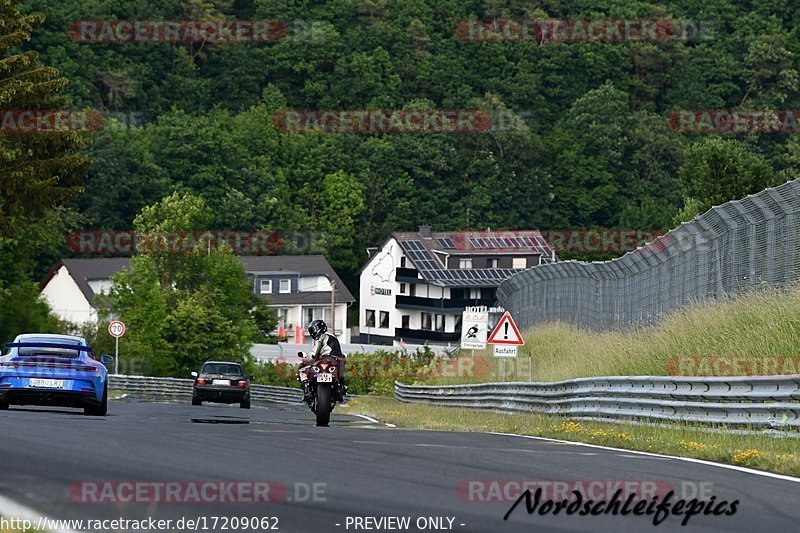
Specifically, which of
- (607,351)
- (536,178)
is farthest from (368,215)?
(607,351)

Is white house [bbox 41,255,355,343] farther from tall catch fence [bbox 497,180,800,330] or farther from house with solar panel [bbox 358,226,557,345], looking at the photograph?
tall catch fence [bbox 497,180,800,330]

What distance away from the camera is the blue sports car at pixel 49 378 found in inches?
837

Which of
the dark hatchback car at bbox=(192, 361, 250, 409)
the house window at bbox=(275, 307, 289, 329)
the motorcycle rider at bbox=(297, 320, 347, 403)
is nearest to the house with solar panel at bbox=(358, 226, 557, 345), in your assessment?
the house window at bbox=(275, 307, 289, 329)

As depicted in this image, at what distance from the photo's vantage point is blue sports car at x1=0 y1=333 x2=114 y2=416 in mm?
21250

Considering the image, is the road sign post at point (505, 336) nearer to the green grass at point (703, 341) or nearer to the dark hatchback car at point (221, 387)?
the green grass at point (703, 341)

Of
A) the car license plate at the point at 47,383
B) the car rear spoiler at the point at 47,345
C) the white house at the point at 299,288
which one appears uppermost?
the white house at the point at 299,288

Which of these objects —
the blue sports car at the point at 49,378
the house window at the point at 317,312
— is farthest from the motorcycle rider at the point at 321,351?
the house window at the point at 317,312

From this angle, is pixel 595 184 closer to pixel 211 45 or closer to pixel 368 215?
pixel 368 215

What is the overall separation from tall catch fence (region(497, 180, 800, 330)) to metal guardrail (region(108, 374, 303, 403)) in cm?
2110

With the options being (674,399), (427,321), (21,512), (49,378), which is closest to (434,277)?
(427,321)

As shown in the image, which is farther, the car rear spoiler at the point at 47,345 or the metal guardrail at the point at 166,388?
the metal guardrail at the point at 166,388

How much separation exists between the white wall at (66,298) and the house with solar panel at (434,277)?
26.7 m

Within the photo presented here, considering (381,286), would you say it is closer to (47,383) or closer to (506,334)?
(506,334)

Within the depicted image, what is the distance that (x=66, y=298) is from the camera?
11500 centimetres
